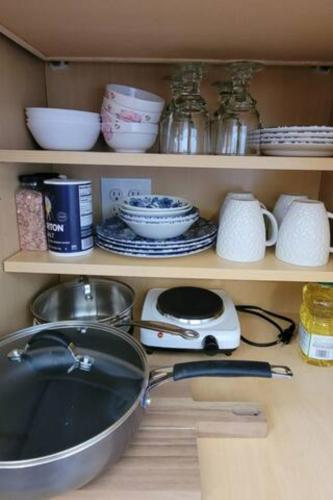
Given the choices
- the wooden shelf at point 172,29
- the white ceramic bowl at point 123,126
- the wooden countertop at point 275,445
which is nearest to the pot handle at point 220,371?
the wooden countertop at point 275,445

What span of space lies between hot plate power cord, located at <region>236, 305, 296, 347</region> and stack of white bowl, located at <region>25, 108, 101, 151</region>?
606 millimetres

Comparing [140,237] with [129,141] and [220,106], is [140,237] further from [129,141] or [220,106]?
[220,106]

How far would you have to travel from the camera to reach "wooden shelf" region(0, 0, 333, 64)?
1.64ft

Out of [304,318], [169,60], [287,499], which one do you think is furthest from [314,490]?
[169,60]

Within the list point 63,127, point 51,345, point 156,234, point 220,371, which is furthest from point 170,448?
point 63,127

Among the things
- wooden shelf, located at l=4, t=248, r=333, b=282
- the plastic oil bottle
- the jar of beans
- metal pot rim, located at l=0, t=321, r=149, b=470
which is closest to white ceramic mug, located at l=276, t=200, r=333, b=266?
wooden shelf, located at l=4, t=248, r=333, b=282

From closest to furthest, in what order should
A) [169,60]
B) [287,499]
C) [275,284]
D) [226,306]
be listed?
[287,499] → [169,60] → [226,306] → [275,284]

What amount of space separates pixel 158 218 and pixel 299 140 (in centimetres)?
30

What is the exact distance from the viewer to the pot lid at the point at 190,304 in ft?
2.65

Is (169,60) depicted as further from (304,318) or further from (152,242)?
(304,318)

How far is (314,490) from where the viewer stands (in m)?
0.51

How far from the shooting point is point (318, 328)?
0.77 metres

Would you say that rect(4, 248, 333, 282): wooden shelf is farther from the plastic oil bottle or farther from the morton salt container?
the plastic oil bottle

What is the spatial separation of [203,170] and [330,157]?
324mm
